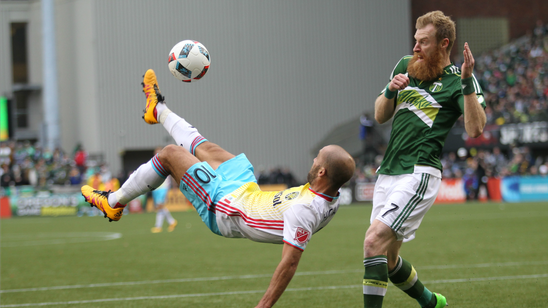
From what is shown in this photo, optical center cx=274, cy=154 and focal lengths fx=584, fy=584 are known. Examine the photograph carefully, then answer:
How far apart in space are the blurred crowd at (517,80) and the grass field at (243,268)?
12951 mm

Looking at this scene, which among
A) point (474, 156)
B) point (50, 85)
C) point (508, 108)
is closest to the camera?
point (474, 156)

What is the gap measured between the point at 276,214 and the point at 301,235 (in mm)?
354

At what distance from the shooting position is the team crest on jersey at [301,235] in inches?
167

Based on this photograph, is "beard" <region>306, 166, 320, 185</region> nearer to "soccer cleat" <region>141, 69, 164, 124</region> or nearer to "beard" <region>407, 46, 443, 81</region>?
"beard" <region>407, 46, 443, 81</region>

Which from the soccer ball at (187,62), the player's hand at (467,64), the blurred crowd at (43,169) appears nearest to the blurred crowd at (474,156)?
the blurred crowd at (43,169)

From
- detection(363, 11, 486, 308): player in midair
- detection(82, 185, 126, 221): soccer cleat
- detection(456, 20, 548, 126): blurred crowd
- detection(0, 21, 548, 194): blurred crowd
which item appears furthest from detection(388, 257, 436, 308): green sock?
detection(456, 20, 548, 126): blurred crowd

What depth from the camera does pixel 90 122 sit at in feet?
106

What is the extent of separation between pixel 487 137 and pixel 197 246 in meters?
18.8

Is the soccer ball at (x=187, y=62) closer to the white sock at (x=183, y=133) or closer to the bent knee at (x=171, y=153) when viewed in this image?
the white sock at (x=183, y=133)

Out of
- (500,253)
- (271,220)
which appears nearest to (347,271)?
(500,253)

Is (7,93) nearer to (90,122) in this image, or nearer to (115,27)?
(90,122)

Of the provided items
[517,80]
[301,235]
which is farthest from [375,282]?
[517,80]

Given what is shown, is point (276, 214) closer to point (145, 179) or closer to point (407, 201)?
point (407, 201)

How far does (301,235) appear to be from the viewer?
426 centimetres
